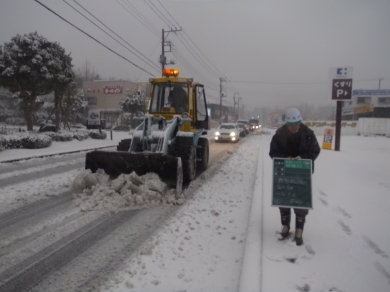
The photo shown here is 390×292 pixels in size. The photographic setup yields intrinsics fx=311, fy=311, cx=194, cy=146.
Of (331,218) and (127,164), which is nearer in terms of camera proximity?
(331,218)

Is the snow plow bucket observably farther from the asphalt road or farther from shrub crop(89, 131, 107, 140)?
shrub crop(89, 131, 107, 140)

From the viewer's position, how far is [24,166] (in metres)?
11.2

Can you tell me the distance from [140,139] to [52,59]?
53.3 ft

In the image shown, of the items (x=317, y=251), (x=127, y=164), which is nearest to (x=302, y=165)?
(x=317, y=251)

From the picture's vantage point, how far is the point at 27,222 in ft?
17.4

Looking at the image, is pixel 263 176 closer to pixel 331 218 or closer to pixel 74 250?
pixel 331 218

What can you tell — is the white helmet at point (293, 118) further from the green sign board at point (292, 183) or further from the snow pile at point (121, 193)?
the snow pile at point (121, 193)

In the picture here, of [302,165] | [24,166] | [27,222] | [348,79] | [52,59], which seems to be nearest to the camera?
[302,165]

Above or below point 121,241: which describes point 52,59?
above

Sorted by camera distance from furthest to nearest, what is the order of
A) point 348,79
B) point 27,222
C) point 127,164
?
point 348,79, point 127,164, point 27,222

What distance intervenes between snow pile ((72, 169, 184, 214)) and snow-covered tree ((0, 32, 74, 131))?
16.1 metres

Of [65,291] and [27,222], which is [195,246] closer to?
[65,291]

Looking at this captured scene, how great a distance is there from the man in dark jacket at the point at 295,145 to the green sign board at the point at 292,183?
9cm

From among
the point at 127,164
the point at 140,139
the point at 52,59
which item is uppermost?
the point at 52,59
